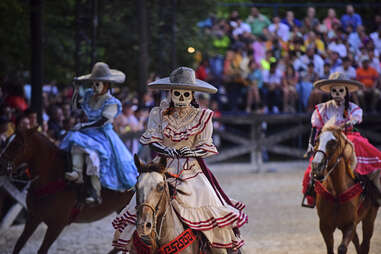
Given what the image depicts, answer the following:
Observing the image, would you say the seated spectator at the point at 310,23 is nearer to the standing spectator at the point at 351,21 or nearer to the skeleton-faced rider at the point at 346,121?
the standing spectator at the point at 351,21

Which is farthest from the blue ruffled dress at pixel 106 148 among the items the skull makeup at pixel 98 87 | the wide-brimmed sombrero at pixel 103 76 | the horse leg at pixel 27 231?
the horse leg at pixel 27 231

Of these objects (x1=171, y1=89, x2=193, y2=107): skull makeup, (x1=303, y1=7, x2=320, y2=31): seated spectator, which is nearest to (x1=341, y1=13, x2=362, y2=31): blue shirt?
(x1=303, y1=7, x2=320, y2=31): seated spectator

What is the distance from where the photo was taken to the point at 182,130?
616 centimetres

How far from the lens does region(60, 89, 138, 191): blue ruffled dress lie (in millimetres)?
9624

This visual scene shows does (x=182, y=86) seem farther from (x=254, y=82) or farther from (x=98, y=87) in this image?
(x=254, y=82)

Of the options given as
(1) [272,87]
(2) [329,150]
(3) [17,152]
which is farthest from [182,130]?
(1) [272,87]

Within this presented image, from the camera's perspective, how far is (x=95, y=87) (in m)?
9.87

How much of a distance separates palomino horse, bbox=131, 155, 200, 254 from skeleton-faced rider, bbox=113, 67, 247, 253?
0.12 metres

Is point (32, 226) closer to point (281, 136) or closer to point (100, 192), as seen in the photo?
point (100, 192)

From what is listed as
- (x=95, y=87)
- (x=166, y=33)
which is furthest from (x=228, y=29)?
(x=95, y=87)

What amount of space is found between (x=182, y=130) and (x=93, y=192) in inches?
146

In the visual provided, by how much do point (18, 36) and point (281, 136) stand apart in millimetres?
8439

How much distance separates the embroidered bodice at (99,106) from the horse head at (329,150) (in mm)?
3254

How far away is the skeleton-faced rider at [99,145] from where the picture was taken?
9.46 metres
